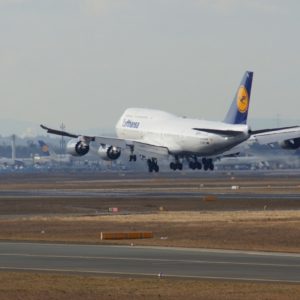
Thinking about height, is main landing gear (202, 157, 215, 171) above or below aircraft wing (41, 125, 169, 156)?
below

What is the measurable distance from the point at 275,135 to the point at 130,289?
90836 mm

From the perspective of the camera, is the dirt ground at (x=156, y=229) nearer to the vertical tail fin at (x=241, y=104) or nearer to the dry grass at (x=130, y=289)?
the dry grass at (x=130, y=289)

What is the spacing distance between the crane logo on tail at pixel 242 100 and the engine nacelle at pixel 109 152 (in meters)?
13.0

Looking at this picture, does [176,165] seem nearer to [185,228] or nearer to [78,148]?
[78,148]

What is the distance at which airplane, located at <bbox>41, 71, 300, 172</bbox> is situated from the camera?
117750 millimetres

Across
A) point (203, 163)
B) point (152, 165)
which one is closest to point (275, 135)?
point (203, 163)

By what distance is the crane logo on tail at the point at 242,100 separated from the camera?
402 feet

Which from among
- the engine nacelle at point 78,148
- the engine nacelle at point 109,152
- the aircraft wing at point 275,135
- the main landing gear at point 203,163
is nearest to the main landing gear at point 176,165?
the main landing gear at point 203,163

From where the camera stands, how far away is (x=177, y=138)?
120938 mm

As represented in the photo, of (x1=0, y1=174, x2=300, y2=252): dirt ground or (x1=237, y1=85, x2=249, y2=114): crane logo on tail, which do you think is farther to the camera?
(x1=237, y1=85, x2=249, y2=114): crane logo on tail

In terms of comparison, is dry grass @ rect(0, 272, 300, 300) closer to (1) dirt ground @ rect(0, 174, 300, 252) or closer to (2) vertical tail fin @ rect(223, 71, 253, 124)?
(1) dirt ground @ rect(0, 174, 300, 252)

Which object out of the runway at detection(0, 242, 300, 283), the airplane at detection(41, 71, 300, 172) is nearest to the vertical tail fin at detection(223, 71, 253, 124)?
the airplane at detection(41, 71, 300, 172)

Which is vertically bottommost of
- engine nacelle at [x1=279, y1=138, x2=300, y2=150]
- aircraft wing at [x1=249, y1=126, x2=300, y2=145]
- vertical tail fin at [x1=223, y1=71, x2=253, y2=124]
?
engine nacelle at [x1=279, y1=138, x2=300, y2=150]

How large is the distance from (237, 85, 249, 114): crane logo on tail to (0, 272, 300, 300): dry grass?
87772mm
